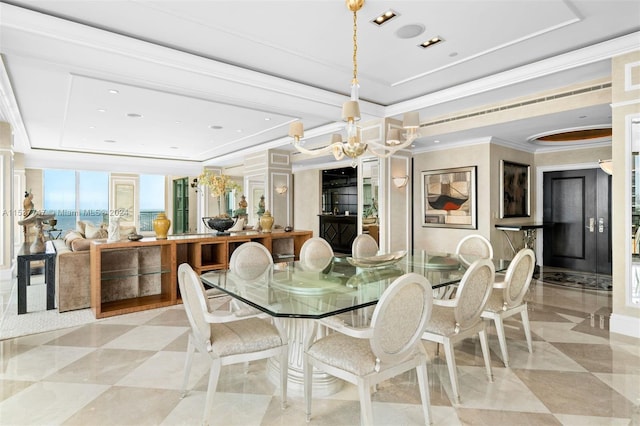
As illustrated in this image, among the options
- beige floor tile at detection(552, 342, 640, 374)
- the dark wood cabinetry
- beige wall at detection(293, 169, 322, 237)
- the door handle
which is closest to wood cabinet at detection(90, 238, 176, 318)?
beige floor tile at detection(552, 342, 640, 374)

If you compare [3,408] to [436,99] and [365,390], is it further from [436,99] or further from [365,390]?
[436,99]

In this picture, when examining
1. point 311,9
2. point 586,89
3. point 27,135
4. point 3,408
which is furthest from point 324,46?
point 27,135

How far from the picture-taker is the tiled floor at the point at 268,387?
2.02m

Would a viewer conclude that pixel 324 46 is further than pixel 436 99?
No

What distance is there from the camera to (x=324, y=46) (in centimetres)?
351

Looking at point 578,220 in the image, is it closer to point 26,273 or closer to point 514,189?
point 514,189

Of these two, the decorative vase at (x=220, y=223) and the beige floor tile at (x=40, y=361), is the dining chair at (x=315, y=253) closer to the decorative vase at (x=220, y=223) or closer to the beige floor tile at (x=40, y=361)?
the decorative vase at (x=220, y=223)

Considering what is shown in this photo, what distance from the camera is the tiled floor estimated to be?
2023mm

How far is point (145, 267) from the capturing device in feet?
14.8

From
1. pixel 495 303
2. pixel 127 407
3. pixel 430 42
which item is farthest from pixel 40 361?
pixel 430 42

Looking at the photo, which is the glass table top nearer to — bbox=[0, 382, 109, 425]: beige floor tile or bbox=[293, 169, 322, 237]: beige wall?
bbox=[0, 382, 109, 425]: beige floor tile

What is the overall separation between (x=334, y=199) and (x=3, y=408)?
8.91 metres

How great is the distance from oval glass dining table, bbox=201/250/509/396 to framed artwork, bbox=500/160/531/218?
11.1 feet

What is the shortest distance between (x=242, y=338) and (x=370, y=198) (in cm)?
402
